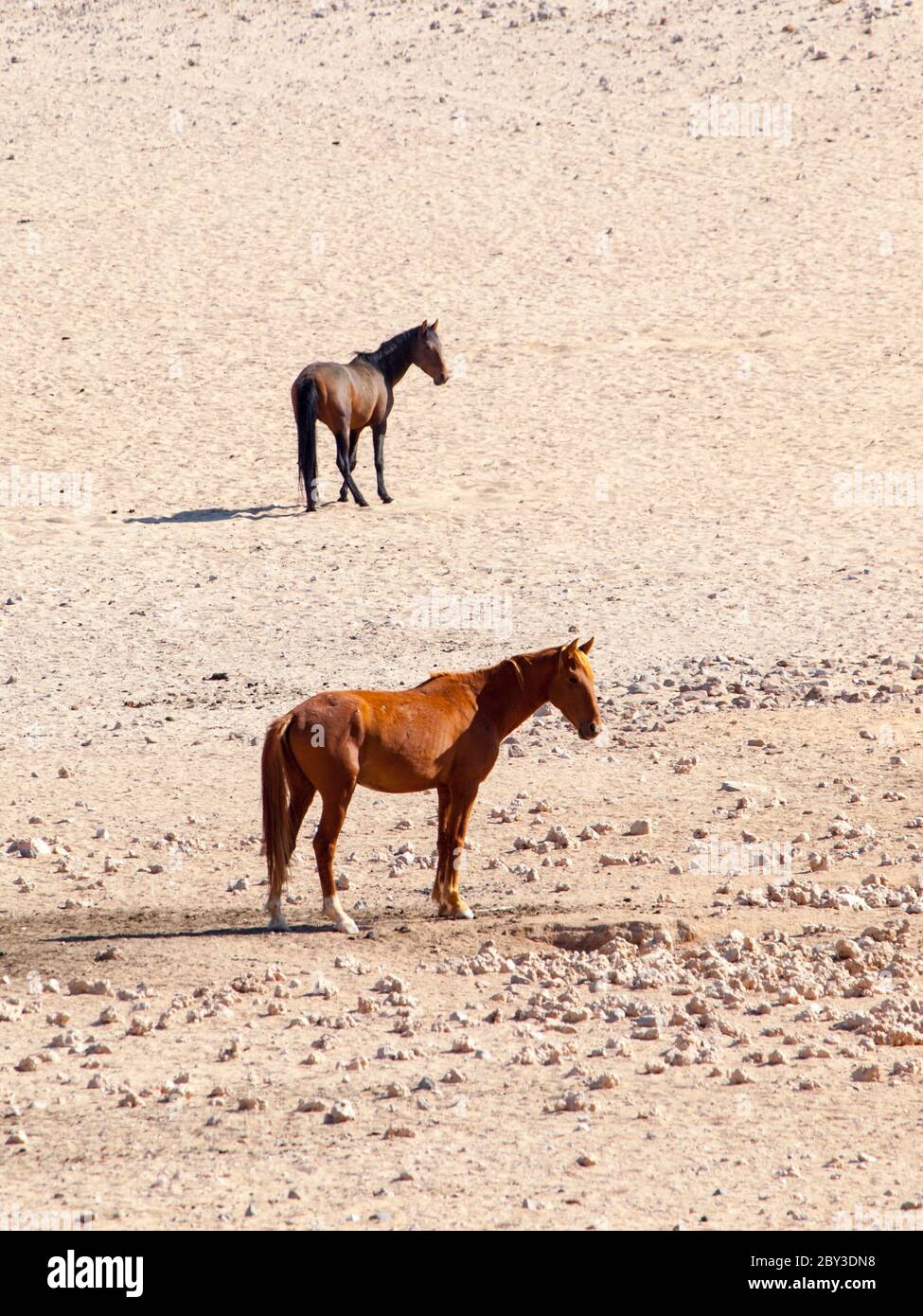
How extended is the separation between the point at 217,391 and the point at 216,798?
14.8 metres

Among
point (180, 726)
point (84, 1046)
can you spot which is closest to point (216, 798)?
point (180, 726)

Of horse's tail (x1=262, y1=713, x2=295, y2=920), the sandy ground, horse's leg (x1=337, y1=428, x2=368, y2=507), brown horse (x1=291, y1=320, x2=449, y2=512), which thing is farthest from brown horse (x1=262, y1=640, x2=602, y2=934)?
horse's leg (x1=337, y1=428, x2=368, y2=507)

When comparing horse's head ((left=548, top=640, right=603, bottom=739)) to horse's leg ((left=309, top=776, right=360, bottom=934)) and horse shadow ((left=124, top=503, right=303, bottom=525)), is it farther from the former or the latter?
horse shadow ((left=124, top=503, right=303, bottom=525))

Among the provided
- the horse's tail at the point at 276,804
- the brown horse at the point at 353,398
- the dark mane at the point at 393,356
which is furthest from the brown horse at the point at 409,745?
the dark mane at the point at 393,356

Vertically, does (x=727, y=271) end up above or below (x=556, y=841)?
above

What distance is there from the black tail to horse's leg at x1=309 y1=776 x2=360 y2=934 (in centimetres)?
1189

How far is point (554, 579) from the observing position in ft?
59.6

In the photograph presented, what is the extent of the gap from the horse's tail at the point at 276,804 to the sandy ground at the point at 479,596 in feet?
1.26

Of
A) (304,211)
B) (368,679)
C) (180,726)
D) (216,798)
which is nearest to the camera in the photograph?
(216,798)

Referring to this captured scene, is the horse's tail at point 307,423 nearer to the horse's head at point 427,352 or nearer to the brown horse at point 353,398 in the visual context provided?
the brown horse at point 353,398

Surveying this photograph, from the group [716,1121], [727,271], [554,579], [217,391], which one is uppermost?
[727,271]

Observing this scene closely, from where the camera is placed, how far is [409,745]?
888cm
